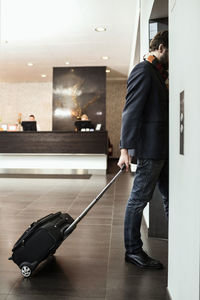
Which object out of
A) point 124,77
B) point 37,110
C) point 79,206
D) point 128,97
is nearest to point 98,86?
point 124,77

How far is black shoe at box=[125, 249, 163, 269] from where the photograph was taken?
2.03 m

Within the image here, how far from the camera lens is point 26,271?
187cm

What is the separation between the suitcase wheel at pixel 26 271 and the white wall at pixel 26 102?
1156 centimetres

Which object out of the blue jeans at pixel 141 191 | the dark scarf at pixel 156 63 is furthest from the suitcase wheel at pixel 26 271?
the dark scarf at pixel 156 63

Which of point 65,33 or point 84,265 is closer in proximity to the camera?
point 84,265

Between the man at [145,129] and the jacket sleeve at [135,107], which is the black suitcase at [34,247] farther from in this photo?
the jacket sleeve at [135,107]

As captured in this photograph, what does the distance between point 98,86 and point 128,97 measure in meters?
8.12

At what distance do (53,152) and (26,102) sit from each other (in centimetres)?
588

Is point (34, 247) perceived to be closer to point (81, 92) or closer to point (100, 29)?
point (100, 29)

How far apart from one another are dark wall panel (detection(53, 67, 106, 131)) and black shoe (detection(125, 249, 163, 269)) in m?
8.03
